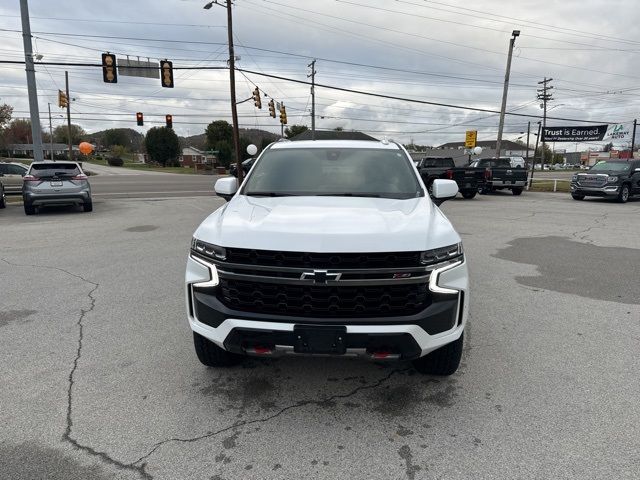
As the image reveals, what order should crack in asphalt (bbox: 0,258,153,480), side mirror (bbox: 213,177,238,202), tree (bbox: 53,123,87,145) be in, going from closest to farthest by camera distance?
crack in asphalt (bbox: 0,258,153,480)
side mirror (bbox: 213,177,238,202)
tree (bbox: 53,123,87,145)

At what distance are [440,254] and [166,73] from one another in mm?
23226

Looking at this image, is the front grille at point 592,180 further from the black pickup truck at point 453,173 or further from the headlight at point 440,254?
the headlight at point 440,254

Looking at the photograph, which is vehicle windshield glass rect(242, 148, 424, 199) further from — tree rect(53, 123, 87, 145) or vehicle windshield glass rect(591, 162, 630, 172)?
tree rect(53, 123, 87, 145)

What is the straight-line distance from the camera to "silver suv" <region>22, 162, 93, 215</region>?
13219 mm

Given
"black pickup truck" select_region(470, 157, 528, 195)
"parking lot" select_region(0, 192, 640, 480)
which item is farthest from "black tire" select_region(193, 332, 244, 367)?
"black pickup truck" select_region(470, 157, 528, 195)

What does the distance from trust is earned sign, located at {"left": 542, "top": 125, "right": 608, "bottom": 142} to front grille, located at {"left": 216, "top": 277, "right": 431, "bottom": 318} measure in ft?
111

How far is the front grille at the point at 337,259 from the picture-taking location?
2.83m

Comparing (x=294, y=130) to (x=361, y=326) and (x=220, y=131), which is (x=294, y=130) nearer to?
(x=220, y=131)

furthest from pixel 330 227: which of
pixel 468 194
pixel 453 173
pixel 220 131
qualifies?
pixel 220 131

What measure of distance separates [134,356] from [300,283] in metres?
1.99

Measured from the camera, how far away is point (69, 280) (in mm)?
6402

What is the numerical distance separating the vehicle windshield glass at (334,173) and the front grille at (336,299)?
131 cm

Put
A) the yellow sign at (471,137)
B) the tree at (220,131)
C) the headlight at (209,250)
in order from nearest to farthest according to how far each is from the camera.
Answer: the headlight at (209,250) < the yellow sign at (471,137) < the tree at (220,131)

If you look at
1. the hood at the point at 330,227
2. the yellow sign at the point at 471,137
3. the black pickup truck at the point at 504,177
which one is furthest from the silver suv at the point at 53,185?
the yellow sign at the point at 471,137
